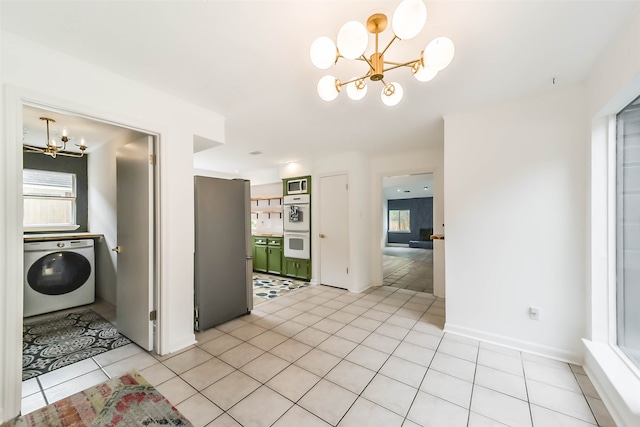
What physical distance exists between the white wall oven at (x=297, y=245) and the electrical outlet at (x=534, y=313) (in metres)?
3.36

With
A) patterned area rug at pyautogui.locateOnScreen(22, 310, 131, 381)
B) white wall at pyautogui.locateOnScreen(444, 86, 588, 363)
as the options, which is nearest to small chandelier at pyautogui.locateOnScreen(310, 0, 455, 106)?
white wall at pyautogui.locateOnScreen(444, 86, 588, 363)

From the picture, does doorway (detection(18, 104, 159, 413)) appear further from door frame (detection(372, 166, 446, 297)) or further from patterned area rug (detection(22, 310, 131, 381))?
door frame (detection(372, 166, 446, 297))

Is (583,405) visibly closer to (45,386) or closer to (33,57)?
(45,386)

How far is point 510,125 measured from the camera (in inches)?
95.3

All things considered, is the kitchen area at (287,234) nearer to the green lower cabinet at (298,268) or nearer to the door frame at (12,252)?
the green lower cabinet at (298,268)

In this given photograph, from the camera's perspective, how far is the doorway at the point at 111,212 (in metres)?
2.32

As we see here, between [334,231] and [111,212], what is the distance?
3.46 metres

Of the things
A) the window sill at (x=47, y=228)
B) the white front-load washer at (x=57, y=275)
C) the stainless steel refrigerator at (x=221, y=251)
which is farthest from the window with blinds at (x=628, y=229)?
the window sill at (x=47, y=228)

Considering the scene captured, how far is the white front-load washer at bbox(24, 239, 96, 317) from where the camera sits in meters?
3.08

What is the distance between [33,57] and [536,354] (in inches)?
180

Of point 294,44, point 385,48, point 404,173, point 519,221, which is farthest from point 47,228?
point 519,221

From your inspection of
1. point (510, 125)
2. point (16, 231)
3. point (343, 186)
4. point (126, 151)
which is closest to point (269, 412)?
point (16, 231)

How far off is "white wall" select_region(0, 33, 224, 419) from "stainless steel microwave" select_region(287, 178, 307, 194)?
233 centimetres

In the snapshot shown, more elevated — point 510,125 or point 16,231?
point 510,125
